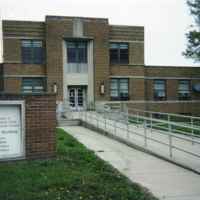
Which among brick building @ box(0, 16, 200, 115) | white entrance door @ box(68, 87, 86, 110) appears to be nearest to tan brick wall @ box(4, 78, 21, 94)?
brick building @ box(0, 16, 200, 115)

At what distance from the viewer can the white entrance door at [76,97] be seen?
3353cm

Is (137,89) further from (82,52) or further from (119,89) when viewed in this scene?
(82,52)

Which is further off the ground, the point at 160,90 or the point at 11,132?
the point at 160,90

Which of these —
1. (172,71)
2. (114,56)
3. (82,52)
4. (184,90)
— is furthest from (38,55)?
(184,90)

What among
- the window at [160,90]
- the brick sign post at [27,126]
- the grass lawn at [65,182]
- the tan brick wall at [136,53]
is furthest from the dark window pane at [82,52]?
the grass lawn at [65,182]

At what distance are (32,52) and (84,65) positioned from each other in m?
4.73

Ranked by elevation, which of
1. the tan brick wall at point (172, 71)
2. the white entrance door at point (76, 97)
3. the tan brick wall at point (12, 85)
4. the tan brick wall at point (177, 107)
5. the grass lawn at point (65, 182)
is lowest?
the grass lawn at point (65, 182)

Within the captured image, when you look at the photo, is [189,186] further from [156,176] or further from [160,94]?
[160,94]

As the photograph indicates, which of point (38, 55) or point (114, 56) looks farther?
point (114, 56)

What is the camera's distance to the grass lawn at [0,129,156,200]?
253 inches

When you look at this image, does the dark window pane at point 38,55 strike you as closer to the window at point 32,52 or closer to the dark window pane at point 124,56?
the window at point 32,52

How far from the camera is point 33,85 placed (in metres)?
32.5

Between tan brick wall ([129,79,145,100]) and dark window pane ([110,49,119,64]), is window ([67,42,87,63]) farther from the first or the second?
tan brick wall ([129,79,145,100])

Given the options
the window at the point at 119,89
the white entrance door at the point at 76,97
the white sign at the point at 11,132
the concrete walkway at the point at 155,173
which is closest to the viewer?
the concrete walkway at the point at 155,173
